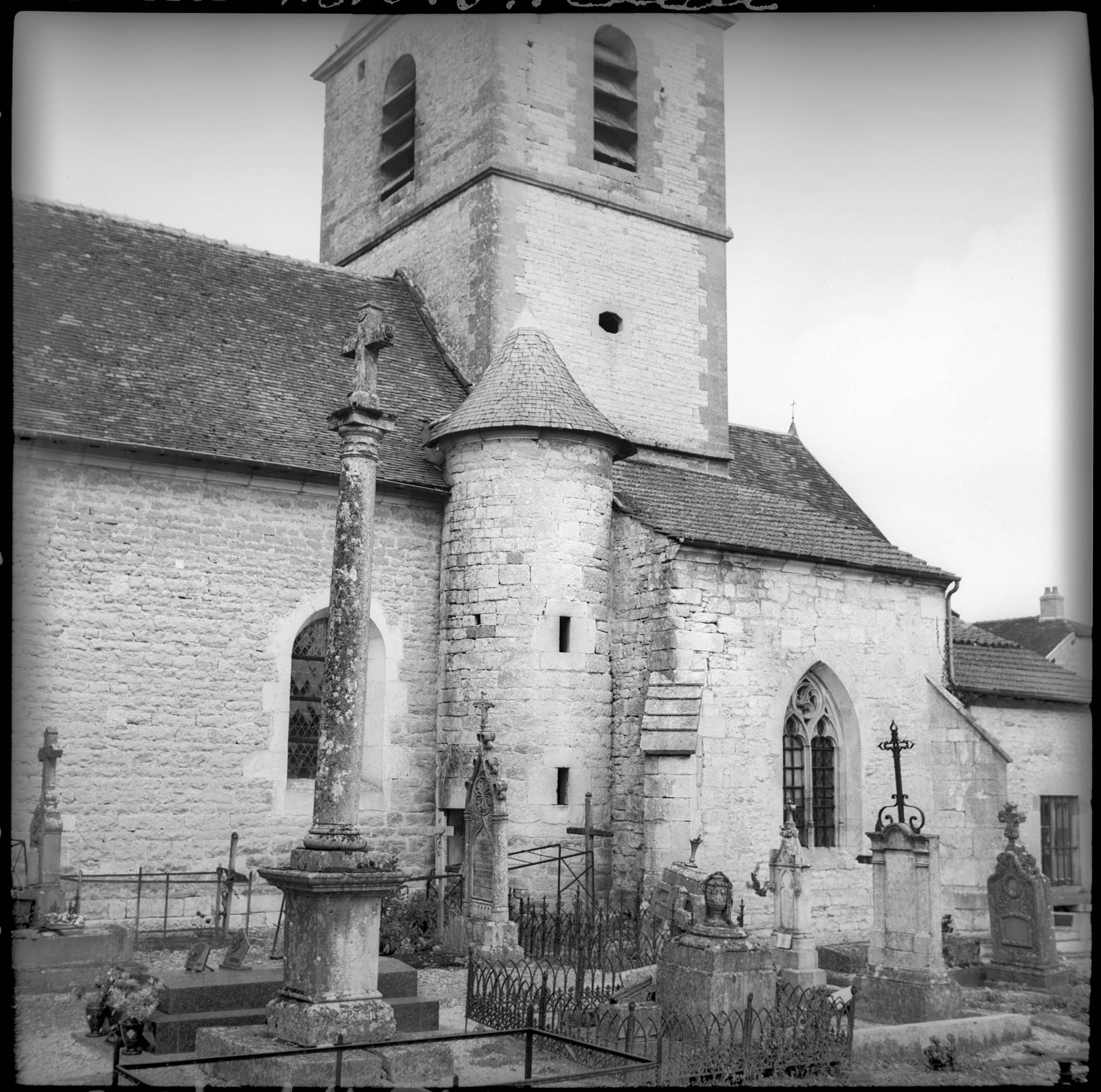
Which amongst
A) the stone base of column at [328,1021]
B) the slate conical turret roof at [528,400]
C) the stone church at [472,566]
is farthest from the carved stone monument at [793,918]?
the stone base of column at [328,1021]

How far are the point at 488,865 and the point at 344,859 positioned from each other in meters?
4.84

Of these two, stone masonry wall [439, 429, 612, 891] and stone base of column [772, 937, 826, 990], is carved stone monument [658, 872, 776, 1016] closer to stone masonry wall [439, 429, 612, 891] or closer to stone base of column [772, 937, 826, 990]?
stone base of column [772, 937, 826, 990]

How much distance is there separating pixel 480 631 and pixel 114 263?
22.6 feet

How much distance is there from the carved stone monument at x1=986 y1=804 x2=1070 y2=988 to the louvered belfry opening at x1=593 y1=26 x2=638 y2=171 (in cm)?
1169

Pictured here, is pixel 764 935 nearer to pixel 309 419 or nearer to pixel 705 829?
pixel 705 829

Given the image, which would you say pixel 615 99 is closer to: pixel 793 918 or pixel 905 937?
pixel 793 918

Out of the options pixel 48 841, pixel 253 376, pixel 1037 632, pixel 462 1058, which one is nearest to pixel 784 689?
pixel 253 376

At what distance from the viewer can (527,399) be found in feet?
49.3

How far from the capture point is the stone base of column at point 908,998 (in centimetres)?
1048

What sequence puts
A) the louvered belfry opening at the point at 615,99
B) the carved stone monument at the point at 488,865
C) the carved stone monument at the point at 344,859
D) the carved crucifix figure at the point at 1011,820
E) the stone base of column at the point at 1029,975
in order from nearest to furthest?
the carved stone monument at the point at 344,859 → the carved stone monument at the point at 488,865 → the stone base of column at the point at 1029,975 → the carved crucifix figure at the point at 1011,820 → the louvered belfry opening at the point at 615,99

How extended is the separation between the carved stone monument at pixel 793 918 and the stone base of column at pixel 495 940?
98.0 inches

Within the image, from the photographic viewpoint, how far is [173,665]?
13133mm

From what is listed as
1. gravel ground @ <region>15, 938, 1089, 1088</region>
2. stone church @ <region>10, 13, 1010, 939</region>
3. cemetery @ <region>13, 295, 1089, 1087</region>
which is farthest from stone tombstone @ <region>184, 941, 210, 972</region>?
stone church @ <region>10, 13, 1010, 939</region>

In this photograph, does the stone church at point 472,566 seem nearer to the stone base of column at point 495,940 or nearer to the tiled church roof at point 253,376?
the tiled church roof at point 253,376
